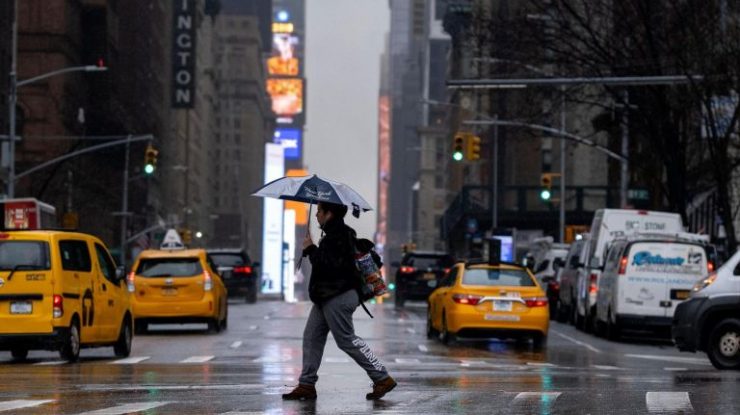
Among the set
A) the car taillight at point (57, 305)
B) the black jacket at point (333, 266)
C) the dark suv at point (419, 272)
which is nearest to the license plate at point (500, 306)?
the car taillight at point (57, 305)

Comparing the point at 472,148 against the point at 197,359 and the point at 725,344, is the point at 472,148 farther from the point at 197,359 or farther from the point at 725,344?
the point at 197,359

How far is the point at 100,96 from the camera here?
3996 inches

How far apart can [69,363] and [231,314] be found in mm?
24438

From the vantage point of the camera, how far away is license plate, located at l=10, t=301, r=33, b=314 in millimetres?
21547

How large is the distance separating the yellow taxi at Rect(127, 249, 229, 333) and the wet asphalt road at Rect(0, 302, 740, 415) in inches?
70.3

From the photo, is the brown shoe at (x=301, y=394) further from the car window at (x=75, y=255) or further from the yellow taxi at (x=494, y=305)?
the yellow taxi at (x=494, y=305)

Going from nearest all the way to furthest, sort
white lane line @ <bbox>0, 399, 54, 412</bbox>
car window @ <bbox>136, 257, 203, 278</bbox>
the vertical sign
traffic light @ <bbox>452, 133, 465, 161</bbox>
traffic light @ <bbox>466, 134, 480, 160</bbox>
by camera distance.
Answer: white lane line @ <bbox>0, 399, 54, 412</bbox> < car window @ <bbox>136, 257, 203, 278</bbox> < traffic light @ <bbox>452, 133, 465, 161</bbox> < traffic light @ <bbox>466, 134, 480, 160</bbox> < the vertical sign

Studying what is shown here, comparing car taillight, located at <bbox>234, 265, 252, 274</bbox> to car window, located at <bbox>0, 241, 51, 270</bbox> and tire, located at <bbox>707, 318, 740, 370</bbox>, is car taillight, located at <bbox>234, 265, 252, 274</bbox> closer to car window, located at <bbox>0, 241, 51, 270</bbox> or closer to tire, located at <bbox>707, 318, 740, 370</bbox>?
car window, located at <bbox>0, 241, 51, 270</bbox>

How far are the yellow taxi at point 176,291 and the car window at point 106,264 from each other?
827cm

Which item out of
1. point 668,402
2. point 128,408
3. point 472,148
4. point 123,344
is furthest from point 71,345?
point 472,148

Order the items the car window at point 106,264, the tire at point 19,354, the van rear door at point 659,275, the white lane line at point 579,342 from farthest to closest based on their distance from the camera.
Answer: the van rear door at point 659,275 → the white lane line at point 579,342 → the car window at point 106,264 → the tire at point 19,354

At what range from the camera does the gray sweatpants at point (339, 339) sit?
46.9 feet

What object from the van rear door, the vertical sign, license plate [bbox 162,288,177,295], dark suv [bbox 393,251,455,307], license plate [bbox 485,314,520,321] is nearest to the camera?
license plate [bbox 485,314,520,321]

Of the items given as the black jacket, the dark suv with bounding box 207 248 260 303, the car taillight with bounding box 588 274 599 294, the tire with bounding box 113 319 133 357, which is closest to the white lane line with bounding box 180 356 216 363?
the tire with bounding box 113 319 133 357
